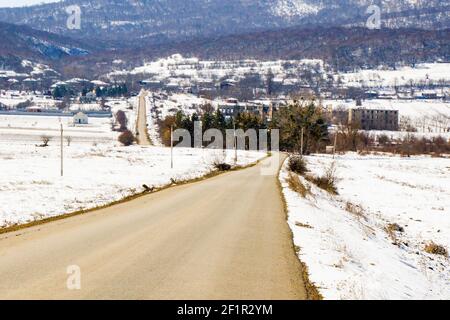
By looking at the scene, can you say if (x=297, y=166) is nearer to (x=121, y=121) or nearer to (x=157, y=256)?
(x=157, y=256)

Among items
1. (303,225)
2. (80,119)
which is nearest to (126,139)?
(80,119)

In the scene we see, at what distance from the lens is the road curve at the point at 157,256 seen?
10125 millimetres

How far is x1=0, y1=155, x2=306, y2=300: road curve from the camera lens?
33.2ft

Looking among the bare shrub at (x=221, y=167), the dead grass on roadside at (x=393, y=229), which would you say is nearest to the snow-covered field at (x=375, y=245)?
the dead grass on roadside at (x=393, y=229)

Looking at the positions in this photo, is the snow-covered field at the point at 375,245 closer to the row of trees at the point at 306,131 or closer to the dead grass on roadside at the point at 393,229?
the dead grass on roadside at the point at 393,229

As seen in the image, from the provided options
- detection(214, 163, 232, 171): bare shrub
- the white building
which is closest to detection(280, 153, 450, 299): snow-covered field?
detection(214, 163, 232, 171): bare shrub

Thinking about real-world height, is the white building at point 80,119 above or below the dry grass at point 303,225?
above

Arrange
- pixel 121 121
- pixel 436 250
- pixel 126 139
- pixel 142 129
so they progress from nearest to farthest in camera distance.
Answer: pixel 436 250, pixel 126 139, pixel 142 129, pixel 121 121

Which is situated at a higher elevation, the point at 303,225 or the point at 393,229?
the point at 303,225

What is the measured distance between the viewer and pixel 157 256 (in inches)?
510

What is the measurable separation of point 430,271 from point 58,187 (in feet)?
61.5

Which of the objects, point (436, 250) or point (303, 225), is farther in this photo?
point (436, 250)

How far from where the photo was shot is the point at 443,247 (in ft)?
72.7

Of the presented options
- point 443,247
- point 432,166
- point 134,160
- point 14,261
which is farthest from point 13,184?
point 432,166
